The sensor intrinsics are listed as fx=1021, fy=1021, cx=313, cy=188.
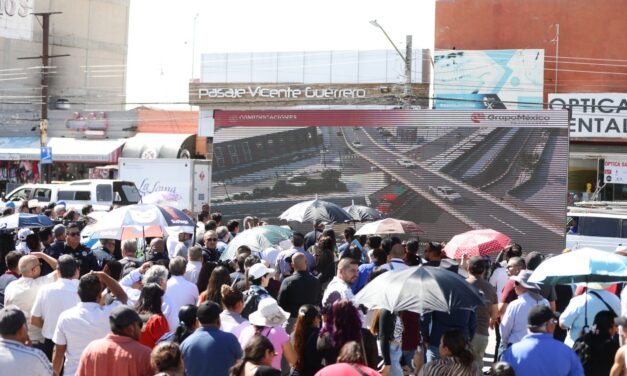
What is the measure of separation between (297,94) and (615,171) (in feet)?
49.0

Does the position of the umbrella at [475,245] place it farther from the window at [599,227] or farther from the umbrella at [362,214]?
the window at [599,227]

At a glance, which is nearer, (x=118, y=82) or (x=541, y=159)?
(x=541, y=159)

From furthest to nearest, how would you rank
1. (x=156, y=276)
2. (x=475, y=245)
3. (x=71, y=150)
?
(x=71, y=150) → (x=475, y=245) → (x=156, y=276)

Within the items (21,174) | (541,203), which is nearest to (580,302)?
(541,203)

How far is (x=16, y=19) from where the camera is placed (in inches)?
2064

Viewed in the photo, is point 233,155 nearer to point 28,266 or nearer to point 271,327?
point 28,266

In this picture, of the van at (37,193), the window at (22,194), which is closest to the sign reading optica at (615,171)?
the van at (37,193)

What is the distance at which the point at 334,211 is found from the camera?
19562 millimetres

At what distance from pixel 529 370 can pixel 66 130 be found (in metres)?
43.1

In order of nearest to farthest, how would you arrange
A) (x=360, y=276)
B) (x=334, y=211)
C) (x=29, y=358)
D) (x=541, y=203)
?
(x=29, y=358) → (x=360, y=276) → (x=334, y=211) → (x=541, y=203)

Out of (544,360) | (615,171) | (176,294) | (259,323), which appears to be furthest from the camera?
(615,171)

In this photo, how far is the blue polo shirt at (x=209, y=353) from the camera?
25.0 ft

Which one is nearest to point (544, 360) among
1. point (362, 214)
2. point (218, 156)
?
point (362, 214)

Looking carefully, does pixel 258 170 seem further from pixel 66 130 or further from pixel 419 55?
pixel 66 130
